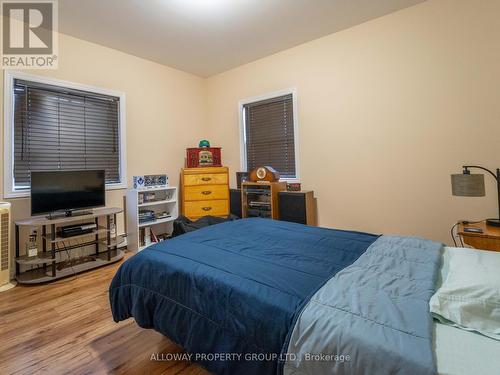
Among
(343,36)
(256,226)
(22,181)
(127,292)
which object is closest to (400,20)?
(343,36)

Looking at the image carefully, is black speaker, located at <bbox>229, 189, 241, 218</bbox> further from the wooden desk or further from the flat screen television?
the wooden desk

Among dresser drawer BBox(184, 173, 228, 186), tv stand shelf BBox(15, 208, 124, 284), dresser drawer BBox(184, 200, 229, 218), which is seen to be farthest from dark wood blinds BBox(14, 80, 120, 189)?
dresser drawer BBox(184, 200, 229, 218)

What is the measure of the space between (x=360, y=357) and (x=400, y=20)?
3.21 m

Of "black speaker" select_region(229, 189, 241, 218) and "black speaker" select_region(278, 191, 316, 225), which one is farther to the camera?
"black speaker" select_region(229, 189, 241, 218)

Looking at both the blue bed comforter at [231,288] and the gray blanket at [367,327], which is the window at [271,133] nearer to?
the blue bed comforter at [231,288]

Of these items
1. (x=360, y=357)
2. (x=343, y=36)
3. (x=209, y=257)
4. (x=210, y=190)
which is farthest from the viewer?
(x=210, y=190)

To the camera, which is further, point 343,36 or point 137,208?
point 137,208

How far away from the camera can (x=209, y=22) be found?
284cm

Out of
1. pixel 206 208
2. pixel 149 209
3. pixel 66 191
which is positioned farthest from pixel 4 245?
pixel 206 208

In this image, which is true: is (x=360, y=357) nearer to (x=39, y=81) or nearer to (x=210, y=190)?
(x=210, y=190)

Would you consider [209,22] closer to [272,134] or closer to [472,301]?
[272,134]

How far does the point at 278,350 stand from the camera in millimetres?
968

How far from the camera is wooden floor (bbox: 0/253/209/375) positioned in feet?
4.89

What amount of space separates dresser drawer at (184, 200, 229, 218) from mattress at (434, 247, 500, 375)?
3.23 m
